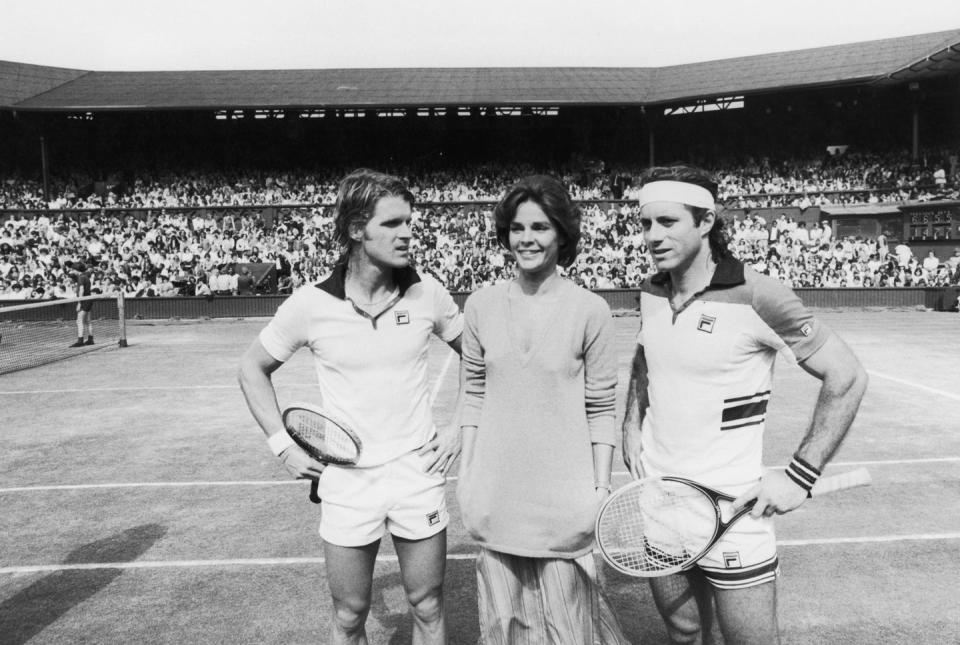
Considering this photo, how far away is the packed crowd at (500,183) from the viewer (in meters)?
34.6

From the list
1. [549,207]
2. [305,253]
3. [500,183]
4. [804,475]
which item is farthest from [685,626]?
[500,183]

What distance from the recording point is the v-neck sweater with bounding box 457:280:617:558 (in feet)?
9.87

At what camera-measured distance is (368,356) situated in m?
3.46

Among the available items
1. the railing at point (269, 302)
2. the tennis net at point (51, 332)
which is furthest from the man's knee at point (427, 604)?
the railing at point (269, 302)

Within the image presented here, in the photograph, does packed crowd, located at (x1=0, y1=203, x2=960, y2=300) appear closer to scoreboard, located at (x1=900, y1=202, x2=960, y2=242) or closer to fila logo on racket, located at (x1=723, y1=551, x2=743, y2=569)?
scoreboard, located at (x1=900, y1=202, x2=960, y2=242)

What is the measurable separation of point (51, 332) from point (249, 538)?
2349cm

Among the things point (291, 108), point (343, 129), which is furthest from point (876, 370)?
point (343, 129)

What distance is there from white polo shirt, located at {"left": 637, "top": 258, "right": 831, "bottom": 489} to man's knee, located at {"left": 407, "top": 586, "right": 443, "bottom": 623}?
1.15 metres

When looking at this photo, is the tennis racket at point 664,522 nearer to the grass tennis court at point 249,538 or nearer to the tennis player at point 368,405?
the tennis player at point 368,405

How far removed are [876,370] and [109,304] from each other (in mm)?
26905

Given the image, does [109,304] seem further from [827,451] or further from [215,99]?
[827,451]

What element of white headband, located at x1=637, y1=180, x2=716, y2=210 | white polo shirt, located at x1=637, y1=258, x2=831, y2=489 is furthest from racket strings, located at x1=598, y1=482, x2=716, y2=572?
white headband, located at x1=637, y1=180, x2=716, y2=210

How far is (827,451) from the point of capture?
2.90 m

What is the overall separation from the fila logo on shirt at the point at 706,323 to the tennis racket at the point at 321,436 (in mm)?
1513
